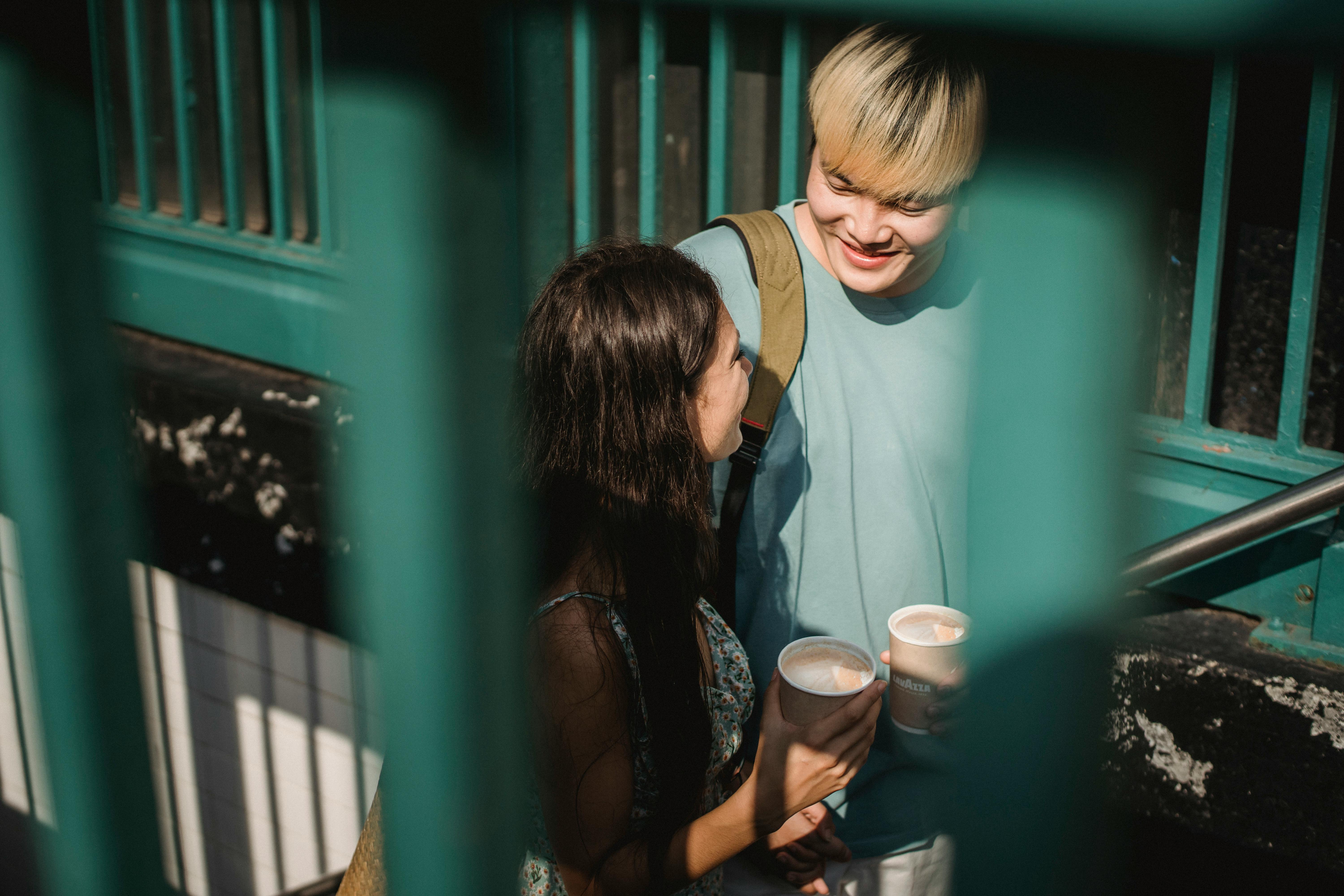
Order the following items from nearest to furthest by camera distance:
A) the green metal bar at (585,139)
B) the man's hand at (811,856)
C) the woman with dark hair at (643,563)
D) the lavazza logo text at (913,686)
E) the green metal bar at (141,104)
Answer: the woman with dark hair at (643,563)
the lavazza logo text at (913,686)
the man's hand at (811,856)
the green metal bar at (585,139)
the green metal bar at (141,104)

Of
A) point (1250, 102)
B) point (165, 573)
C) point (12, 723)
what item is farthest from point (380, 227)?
point (12, 723)

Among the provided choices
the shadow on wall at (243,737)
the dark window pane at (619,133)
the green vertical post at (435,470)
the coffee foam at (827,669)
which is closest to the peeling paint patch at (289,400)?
the shadow on wall at (243,737)

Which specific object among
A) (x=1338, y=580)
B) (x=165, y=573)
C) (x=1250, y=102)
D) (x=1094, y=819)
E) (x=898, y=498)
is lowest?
(x=165, y=573)

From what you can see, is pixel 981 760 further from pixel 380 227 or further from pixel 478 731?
pixel 380 227

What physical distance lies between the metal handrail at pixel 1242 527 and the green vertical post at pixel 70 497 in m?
1.70

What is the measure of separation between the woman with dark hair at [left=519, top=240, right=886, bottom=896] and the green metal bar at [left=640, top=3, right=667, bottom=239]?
1285mm

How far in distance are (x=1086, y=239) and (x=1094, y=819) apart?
27 cm

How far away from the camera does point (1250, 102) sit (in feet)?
9.00

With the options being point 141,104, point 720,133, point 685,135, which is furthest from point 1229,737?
point 141,104

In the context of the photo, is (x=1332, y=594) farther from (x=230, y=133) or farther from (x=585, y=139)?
(x=230, y=133)

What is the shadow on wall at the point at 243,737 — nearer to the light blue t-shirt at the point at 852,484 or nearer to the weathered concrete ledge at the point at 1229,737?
the light blue t-shirt at the point at 852,484

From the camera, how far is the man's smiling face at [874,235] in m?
1.87

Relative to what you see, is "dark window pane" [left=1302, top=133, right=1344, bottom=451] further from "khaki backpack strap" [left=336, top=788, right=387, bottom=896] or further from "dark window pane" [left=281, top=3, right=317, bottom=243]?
"dark window pane" [left=281, top=3, right=317, bottom=243]

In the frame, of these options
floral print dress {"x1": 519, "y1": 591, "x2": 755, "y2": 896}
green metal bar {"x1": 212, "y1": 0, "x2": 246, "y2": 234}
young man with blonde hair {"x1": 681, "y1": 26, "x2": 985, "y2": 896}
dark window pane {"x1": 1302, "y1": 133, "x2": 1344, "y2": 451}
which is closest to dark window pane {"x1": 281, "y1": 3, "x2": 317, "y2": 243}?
green metal bar {"x1": 212, "y1": 0, "x2": 246, "y2": 234}
